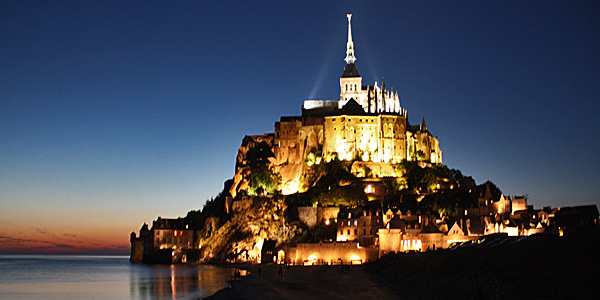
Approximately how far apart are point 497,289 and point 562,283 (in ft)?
12.1

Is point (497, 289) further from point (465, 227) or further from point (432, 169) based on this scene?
point (432, 169)

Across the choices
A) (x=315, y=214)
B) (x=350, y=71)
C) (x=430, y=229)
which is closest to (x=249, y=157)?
(x=350, y=71)

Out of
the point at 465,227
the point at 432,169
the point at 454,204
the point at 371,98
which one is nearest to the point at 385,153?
the point at 432,169

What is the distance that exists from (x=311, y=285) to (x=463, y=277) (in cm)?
1485

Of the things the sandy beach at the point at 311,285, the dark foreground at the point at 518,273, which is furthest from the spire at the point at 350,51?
the dark foreground at the point at 518,273

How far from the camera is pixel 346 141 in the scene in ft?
330

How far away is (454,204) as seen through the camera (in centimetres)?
7350

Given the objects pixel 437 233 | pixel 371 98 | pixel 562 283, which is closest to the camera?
pixel 562 283

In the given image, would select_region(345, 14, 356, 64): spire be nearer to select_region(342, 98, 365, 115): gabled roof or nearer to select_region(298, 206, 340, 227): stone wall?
select_region(342, 98, 365, 115): gabled roof

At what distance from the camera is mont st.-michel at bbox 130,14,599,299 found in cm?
6203

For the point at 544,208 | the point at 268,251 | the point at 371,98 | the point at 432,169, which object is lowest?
the point at 268,251

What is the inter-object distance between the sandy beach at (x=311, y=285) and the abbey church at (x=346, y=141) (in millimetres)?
41529

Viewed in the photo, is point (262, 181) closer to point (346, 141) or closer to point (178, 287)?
point (346, 141)

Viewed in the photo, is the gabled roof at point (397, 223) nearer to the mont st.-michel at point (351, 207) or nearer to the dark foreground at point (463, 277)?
the mont st.-michel at point (351, 207)
